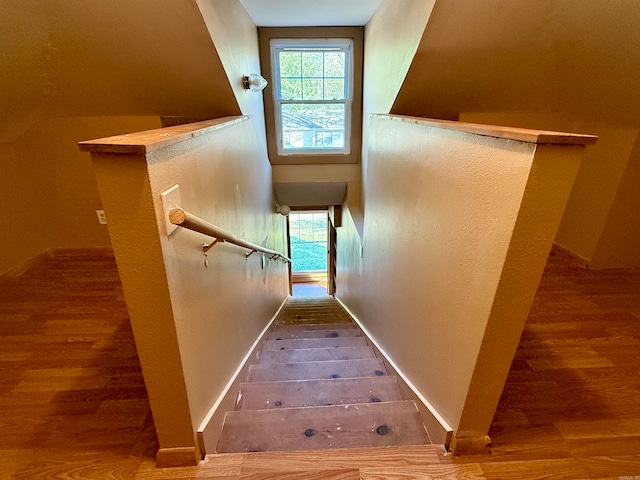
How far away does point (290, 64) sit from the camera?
3.22m

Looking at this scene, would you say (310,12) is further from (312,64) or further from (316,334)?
(316,334)

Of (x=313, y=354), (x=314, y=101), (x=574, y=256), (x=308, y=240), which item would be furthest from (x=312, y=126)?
(x=308, y=240)

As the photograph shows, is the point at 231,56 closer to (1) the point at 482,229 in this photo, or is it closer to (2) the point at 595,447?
(1) the point at 482,229

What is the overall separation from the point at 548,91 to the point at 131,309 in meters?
2.67

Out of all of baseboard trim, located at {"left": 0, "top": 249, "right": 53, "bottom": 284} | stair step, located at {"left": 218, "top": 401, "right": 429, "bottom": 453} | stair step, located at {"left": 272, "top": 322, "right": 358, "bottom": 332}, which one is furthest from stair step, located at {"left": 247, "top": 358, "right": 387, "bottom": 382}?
baseboard trim, located at {"left": 0, "top": 249, "right": 53, "bottom": 284}

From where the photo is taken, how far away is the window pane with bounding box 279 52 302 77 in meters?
3.18

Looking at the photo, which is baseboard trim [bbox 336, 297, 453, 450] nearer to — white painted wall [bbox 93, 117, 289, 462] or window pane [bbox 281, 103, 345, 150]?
white painted wall [bbox 93, 117, 289, 462]

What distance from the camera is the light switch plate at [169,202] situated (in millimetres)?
858

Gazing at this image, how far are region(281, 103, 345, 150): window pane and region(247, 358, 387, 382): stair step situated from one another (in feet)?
7.60

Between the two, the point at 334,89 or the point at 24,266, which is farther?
the point at 334,89

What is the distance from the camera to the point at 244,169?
84.2 inches

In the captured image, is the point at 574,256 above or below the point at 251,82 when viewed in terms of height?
below

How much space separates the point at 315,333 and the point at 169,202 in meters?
2.20

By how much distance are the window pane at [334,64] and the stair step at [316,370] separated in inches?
103
